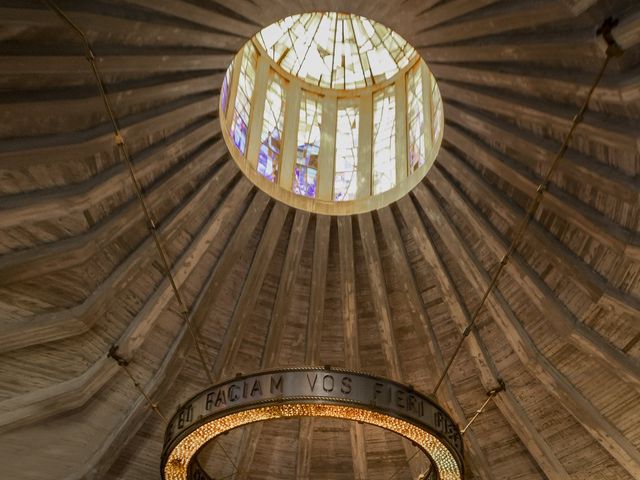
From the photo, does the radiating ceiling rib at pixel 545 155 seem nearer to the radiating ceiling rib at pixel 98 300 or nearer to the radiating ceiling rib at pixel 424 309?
the radiating ceiling rib at pixel 424 309

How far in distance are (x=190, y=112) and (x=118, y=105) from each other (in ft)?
3.73

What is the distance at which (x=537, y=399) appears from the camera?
1167 centimetres

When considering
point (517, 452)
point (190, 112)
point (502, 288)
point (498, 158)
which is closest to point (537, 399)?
point (517, 452)

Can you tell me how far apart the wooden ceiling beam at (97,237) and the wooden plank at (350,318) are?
8.51 ft

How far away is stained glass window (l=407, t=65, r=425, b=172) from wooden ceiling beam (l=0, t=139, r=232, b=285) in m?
3.39

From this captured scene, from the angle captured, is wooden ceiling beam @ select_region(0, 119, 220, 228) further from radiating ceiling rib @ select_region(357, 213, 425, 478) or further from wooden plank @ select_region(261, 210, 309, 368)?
radiating ceiling rib @ select_region(357, 213, 425, 478)

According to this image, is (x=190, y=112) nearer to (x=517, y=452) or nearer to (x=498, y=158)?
(x=498, y=158)

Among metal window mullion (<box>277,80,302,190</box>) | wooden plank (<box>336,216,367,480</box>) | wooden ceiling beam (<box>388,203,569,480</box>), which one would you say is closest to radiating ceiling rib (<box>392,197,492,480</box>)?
wooden ceiling beam (<box>388,203,569,480</box>)

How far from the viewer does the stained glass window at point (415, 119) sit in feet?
39.6

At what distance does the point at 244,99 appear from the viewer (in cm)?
1248

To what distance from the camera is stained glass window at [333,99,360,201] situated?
1277cm

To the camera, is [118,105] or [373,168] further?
[373,168]

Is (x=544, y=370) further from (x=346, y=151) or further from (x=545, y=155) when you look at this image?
(x=346, y=151)

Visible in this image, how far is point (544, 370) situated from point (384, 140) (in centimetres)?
511
